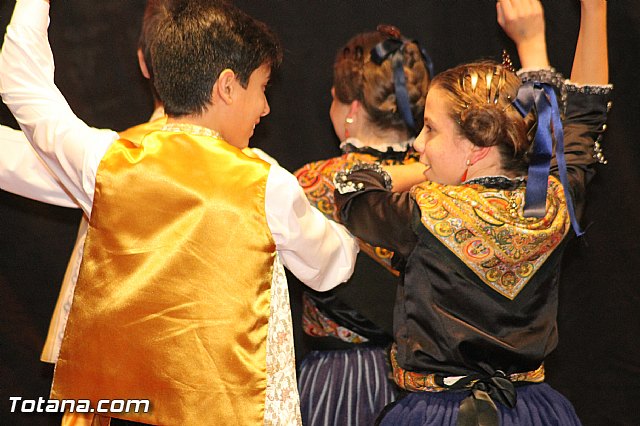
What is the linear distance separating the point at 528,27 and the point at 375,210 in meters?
0.58

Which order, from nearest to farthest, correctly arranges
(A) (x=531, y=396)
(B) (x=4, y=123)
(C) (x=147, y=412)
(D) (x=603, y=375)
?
(C) (x=147, y=412) < (A) (x=531, y=396) < (B) (x=4, y=123) < (D) (x=603, y=375)

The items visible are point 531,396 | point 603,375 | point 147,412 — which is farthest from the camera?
point 603,375

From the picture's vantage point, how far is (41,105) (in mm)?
1472

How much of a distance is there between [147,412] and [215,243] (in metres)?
0.32

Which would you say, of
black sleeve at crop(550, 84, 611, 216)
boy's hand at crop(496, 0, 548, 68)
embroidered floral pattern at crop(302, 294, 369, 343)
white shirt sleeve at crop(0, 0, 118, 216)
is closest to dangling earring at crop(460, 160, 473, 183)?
black sleeve at crop(550, 84, 611, 216)

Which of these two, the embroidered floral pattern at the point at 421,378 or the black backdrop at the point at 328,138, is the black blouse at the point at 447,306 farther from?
the black backdrop at the point at 328,138

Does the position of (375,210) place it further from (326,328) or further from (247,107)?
(326,328)

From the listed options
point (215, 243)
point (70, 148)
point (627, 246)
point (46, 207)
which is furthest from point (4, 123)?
point (627, 246)

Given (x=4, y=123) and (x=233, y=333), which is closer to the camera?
(x=233, y=333)

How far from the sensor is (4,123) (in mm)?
2248

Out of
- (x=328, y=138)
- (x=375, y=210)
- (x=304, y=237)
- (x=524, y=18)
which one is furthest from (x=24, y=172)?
(x=524, y=18)

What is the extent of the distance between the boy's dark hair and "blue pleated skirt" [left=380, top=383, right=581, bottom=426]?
72cm

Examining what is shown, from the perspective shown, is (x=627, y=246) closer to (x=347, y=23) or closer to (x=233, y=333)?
(x=347, y=23)

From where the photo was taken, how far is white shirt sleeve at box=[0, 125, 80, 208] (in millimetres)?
1668
